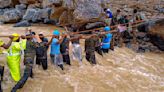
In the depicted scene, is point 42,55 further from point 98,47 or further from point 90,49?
point 98,47

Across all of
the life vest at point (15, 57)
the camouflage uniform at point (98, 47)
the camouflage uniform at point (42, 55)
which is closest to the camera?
the life vest at point (15, 57)

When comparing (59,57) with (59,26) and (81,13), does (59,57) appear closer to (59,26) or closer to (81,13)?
(81,13)

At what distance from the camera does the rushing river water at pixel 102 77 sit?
29.1 feet

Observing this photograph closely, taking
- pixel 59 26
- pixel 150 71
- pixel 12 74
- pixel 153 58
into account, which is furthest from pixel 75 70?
pixel 59 26

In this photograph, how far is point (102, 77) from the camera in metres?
9.83

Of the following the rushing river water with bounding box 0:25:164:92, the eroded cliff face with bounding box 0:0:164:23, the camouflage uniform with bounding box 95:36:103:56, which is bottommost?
the rushing river water with bounding box 0:25:164:92

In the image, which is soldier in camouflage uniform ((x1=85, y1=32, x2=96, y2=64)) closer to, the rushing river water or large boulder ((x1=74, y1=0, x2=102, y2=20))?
the rushing river water

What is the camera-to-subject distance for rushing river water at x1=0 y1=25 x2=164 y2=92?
887 cm

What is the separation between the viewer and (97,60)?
1118cm

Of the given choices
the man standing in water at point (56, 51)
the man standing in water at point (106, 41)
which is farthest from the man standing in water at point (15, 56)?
the man standing in water at point (106, 41)

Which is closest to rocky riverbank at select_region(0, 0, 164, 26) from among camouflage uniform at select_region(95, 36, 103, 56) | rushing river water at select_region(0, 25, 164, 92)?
camouflage uniform at select_region(95, 36, 103, 56)

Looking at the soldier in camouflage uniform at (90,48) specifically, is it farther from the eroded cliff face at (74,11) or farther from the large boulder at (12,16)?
the large boulder at (12,16)

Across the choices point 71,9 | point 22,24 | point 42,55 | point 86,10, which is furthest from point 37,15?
A: point 42,55

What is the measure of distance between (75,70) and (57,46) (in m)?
1.10
